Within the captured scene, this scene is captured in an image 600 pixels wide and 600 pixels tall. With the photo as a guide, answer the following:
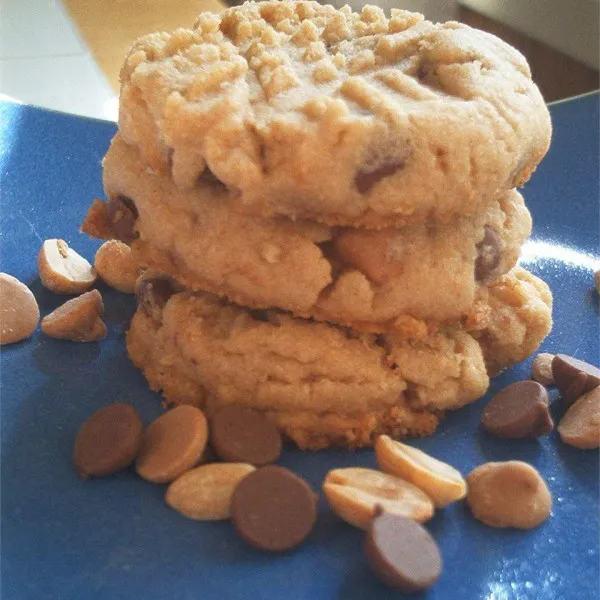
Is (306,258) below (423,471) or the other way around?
the other way around

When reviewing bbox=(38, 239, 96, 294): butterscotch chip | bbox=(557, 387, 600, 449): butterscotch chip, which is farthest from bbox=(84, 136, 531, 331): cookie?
bbox=(38, 239, 96, 294): butterscotch chip

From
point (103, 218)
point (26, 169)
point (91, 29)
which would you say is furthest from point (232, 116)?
point (91, 29)

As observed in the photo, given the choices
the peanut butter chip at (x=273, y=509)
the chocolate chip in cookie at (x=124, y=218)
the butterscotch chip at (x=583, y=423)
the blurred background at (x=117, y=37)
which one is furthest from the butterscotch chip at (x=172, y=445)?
the blurred background at (x=117, y=37)

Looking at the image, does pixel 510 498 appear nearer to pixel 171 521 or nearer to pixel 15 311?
pixel 171 521

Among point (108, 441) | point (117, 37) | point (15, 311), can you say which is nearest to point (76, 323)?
point (15, 311)

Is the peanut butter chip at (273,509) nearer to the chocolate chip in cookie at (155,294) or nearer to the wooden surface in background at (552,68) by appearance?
the chocolate chip in cookie at (155,294)

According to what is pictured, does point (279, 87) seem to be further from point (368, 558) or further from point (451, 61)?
point (368, 558)

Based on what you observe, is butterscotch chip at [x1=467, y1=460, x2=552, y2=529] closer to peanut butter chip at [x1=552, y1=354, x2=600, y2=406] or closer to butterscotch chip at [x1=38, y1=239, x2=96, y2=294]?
peanut butter chip at [x1=552, y1=354, x2=600, y2=406]
